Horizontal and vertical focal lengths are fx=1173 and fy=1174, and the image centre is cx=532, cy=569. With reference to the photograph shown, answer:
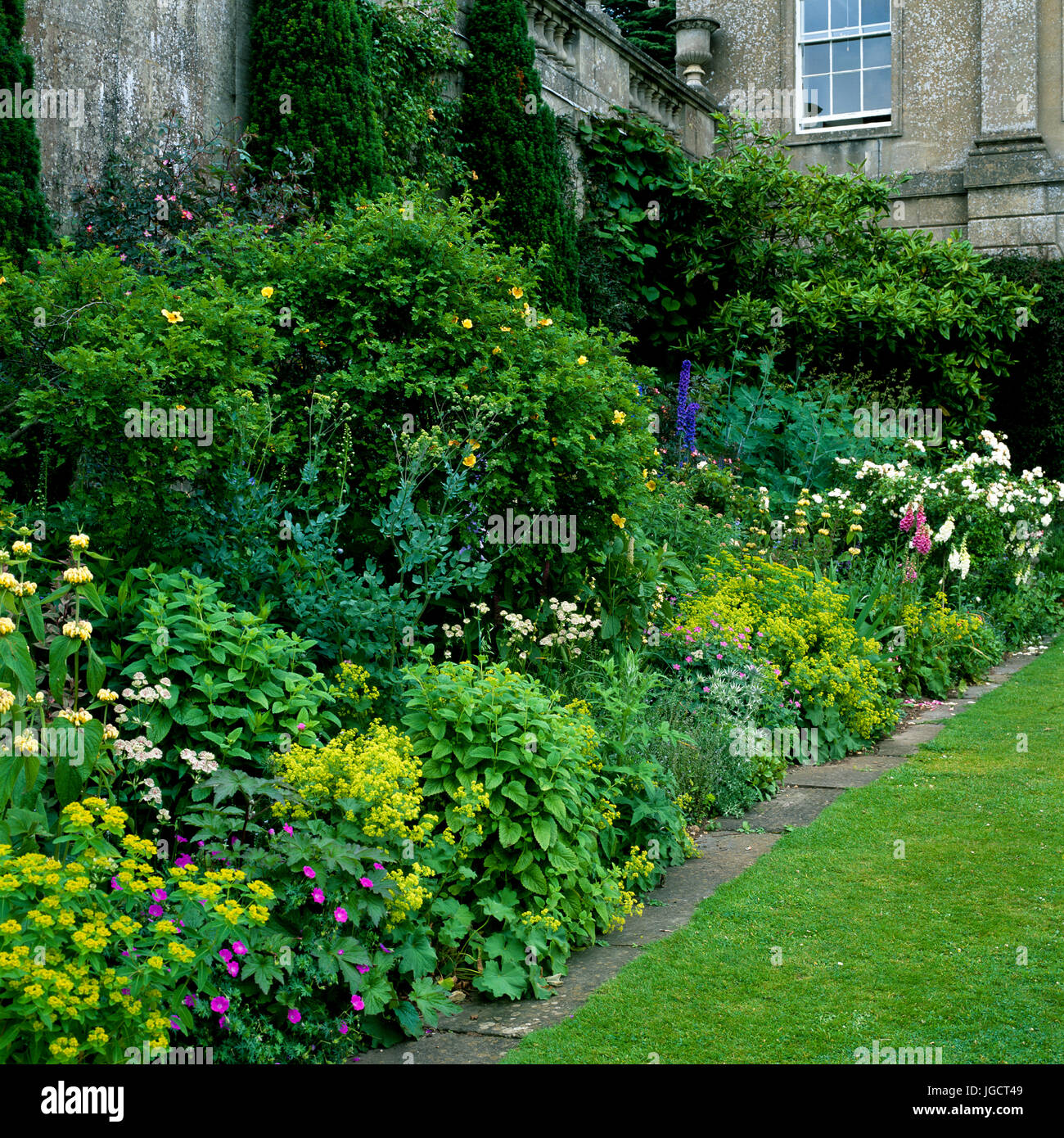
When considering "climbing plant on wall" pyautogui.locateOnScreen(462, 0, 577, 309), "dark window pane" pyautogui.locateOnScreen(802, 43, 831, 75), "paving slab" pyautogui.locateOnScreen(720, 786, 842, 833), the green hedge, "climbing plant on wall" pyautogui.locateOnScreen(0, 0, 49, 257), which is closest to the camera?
"paving slab" pyautogui.locateOnScreen(720, 786, 842, 833)

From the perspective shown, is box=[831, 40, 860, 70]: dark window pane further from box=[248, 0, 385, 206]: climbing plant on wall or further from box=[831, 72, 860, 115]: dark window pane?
box=[248, 0, 385, 206]: climbing plant on wall

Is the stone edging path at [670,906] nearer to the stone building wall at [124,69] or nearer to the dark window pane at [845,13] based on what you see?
the stone building wall at [124,69]

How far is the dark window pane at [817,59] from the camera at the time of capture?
17531 millimetres

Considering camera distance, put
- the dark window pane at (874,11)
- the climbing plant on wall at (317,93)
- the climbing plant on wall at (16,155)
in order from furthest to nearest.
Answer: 1. the dark window pane at (874,11)
2. the climbing plant on wall at (317,93)
3. the climbing plant on wall at (16,155)

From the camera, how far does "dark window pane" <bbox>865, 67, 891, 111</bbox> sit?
17.3 metres

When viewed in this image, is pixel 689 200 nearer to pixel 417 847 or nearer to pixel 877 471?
pixel 877 471

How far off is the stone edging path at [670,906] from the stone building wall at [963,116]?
426 inches

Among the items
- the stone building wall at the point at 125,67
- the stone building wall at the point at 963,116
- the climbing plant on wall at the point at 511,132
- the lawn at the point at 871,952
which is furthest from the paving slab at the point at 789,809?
the stone building wall at the point at 963,116

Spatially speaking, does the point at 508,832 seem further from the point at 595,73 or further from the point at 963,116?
the point at 963,116

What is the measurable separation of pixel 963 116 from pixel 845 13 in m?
2.58

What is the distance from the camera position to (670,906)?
4375 mm

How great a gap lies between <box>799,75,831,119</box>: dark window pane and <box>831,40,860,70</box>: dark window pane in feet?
0.76

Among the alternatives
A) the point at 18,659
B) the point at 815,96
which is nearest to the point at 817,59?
the point at 815,96

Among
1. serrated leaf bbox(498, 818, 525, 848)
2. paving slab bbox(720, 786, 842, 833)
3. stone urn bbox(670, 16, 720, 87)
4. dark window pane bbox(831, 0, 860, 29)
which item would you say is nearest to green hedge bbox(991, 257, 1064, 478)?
dark window pane bbox(831, 0, 860, 29)
